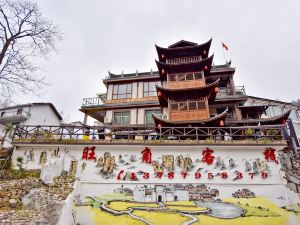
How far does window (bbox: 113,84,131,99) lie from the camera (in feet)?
68.7

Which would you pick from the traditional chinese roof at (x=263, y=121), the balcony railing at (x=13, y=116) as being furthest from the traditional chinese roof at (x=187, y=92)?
the balcony railing at (x=13, y=116)

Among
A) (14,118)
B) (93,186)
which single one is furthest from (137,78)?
(14,118)

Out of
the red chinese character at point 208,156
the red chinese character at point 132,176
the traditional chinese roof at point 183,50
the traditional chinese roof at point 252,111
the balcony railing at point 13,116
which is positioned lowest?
the red chinese character at point 132,176

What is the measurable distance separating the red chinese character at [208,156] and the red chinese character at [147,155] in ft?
9.45

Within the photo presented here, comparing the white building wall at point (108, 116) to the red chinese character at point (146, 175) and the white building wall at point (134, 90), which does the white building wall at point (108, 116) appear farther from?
the red chinese character at point (146, 175)

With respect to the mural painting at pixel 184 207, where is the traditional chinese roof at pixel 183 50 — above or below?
above

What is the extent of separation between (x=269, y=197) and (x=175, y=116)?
7.73 meters

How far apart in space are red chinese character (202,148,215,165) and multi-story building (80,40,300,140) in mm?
3265

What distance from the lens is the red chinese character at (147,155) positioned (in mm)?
11602

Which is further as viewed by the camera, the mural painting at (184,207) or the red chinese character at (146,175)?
the red chinese character at (146,175)

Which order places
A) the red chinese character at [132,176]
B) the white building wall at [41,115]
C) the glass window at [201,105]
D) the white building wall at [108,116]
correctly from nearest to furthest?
the red chinese character at [132,176]
the glass window at [201,105]
the white building wall at [108,116]
the white building wall at [41,115]

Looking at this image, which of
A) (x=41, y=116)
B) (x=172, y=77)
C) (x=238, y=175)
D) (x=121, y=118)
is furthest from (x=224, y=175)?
(x=41, y=116)

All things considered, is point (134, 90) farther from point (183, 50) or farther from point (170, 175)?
point (170, 175)

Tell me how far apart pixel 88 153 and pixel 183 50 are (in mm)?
12061
